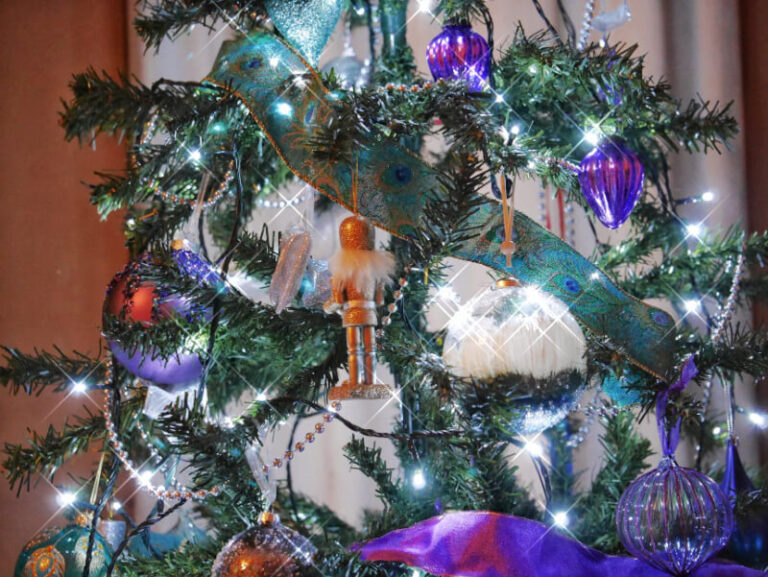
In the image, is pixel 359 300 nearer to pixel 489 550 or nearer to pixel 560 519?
pixel 489 550

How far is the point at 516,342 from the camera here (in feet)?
1.61

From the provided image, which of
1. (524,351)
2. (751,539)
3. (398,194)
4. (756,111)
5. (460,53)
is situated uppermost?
(756,111)

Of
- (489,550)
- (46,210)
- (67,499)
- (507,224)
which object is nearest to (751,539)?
(489,550)

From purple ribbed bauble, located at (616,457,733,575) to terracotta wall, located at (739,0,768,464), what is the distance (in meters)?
0.59

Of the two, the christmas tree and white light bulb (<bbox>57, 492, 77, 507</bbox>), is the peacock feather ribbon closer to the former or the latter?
the christmas tree

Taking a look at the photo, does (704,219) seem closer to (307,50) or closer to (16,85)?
(307,50)

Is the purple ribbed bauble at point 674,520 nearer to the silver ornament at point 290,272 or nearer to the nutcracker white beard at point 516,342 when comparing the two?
the nutcracker white beard at point 516,342

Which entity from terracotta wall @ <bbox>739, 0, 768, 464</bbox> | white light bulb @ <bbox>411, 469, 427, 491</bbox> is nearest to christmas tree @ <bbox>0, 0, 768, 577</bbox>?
white light bulb @ <bbox>411, 469, 427, 491</bbox>

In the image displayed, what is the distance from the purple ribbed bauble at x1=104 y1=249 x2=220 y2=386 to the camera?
0.63m

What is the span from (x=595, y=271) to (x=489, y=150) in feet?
0.55

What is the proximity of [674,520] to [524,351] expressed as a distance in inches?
7.9

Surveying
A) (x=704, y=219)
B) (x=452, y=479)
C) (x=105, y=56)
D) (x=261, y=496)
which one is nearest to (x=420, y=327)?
(x=452, y=479)

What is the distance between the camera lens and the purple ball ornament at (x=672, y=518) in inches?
22.9

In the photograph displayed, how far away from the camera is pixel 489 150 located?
0.54m
